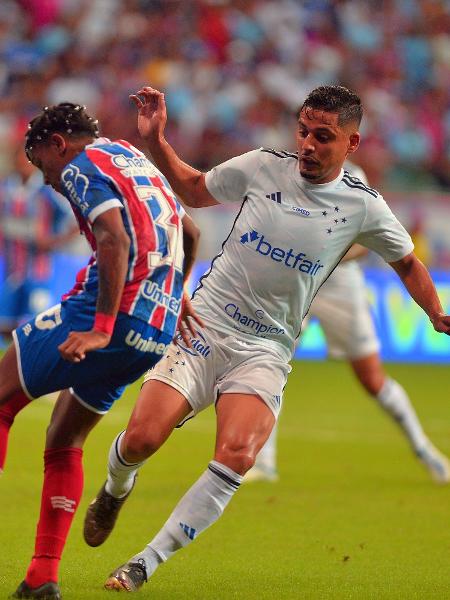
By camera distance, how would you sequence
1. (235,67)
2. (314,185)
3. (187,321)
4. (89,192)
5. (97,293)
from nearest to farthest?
(89,192), (97,293), (187,321), (314,185), (235,67)

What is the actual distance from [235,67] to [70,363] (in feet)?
48.7

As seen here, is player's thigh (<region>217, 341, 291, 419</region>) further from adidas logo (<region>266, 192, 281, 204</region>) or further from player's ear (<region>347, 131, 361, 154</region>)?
player's ear (<region>347, 131, 361, 154</region>)

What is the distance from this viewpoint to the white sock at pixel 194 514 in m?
4.80

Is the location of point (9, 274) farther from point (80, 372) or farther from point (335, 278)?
point (80, 372)

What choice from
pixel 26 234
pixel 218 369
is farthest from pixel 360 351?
pixel 26 234

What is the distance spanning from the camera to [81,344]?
412 cm

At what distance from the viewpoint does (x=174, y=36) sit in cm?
1847

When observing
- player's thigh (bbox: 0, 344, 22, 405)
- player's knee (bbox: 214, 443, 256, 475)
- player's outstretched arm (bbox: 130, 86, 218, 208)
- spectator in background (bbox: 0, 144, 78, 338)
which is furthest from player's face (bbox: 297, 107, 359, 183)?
spectator in background (bbox: 0, 144, 78, 338)

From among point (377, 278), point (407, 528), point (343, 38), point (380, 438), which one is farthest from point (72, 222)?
point (343, 38)

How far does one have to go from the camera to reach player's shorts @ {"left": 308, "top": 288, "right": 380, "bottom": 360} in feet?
27.1

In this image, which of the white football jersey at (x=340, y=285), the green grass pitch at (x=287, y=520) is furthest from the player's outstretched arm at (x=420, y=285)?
the white football jersey at (x=340, y=285)

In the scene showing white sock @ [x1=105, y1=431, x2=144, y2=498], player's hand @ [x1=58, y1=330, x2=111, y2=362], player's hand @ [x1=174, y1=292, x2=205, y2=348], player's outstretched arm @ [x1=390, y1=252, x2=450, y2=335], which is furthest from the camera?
player's outstretched arm @ [x1=390, y1=252, x2=450, y2=335]

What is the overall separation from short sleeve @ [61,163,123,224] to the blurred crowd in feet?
38.0

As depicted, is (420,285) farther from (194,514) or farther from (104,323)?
(104,323)
